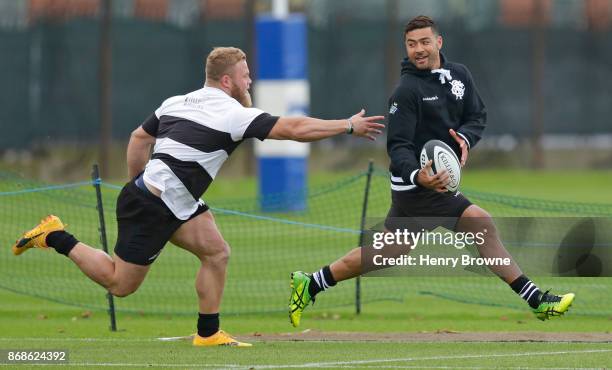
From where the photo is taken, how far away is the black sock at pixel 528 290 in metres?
10.8

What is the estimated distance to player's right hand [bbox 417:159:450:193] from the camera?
34.5 feet

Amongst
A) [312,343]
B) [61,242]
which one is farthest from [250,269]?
[61,242]

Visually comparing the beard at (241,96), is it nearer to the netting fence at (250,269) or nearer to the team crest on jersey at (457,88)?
the team crest on jersey at (457,88)

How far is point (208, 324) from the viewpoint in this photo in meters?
11.0

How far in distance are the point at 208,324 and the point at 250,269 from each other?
627cm

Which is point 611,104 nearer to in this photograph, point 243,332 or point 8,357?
point 243,332

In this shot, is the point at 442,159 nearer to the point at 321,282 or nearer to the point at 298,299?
the point at 321,282

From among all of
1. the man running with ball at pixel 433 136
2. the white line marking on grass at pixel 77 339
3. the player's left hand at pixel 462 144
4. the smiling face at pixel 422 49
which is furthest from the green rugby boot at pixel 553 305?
the white line marking on grass at pixel 77 339

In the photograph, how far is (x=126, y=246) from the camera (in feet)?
35.3

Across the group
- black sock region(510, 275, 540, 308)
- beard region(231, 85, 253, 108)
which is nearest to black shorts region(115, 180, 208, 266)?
beard region(231, 85, 253, 108)

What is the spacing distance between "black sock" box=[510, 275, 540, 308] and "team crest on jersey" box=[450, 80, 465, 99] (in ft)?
4.84

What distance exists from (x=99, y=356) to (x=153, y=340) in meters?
1.26

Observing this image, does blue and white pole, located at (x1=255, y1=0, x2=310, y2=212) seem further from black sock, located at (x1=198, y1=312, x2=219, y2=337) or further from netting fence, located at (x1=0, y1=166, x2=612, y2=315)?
black sock, located at (x1=198, y1=312, x2=219, y2=337)

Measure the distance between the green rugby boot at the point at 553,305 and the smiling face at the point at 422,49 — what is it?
6.50 feet
